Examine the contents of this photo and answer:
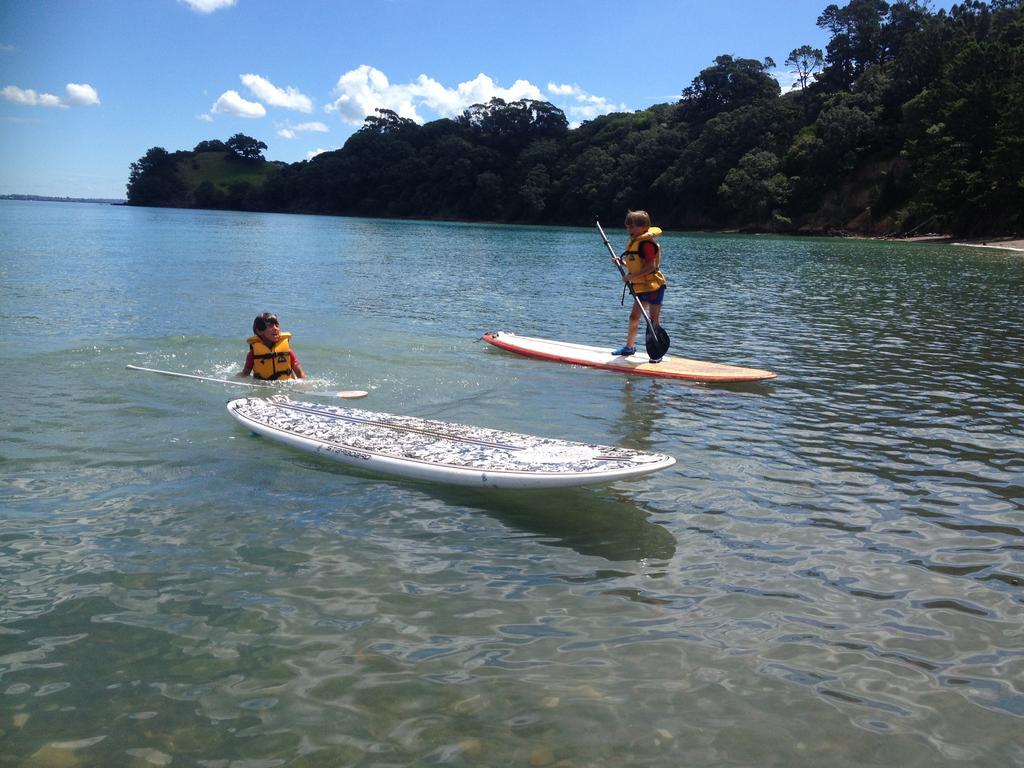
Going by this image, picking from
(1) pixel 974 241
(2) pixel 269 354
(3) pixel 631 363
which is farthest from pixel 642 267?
(1) pixel 974 241

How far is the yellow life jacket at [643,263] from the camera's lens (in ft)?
44.1

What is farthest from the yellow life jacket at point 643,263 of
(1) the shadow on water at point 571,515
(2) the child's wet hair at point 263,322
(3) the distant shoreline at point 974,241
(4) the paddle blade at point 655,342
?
(3) the distant shoreline at point 974,241

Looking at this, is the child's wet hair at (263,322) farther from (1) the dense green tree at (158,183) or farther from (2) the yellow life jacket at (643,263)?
(1) the dense green tree at (158,183)

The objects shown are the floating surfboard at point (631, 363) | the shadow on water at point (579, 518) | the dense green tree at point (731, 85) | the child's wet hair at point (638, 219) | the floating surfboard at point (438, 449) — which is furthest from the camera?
the dense green tree at point (731, 85)

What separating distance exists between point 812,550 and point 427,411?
5.73 meters

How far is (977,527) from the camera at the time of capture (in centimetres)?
663

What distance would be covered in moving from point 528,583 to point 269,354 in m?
7.09

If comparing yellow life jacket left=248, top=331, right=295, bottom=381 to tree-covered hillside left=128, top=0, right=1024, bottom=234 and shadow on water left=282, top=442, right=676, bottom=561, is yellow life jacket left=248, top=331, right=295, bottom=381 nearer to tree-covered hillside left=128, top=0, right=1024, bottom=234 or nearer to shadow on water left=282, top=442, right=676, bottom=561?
shadow on water left=282, top=442, right=676, bottom=561

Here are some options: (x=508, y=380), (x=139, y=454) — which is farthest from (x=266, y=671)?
(x=508, y=380)

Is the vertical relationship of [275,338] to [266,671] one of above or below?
above

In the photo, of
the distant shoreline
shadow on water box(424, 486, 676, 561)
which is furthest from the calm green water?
the distant shoreline

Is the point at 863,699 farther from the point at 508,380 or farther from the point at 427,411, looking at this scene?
the point at 508,380

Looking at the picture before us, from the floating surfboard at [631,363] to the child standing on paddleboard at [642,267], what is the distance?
33 cm

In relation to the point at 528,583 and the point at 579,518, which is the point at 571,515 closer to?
the point at 579,518
